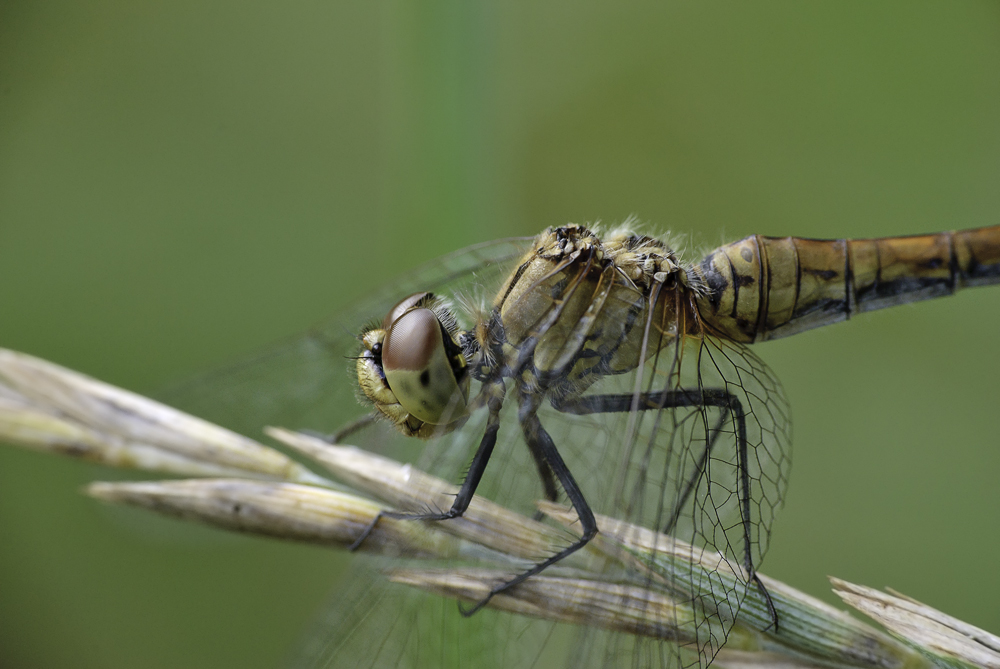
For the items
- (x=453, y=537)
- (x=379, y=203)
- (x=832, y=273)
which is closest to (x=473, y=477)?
(x=453, y=537)

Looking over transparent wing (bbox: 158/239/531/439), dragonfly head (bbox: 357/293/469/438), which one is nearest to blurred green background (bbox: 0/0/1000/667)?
transparent wing (bbox: 158/239/531/439)

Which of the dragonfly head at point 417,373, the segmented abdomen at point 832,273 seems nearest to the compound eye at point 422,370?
the dragonfly head at point 417,373

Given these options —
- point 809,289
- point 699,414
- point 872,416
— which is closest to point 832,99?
point 872,416

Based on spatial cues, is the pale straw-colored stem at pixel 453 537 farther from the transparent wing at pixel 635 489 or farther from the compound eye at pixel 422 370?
the compound eye at pixel 422 370

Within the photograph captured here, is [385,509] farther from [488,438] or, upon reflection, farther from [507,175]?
[507,175]

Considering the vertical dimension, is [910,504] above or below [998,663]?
above

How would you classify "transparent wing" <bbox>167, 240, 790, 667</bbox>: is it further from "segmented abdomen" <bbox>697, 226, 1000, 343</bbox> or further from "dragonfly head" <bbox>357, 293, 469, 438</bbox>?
"segmented abdomen" <bbox>697, 226, 1000, 343</bbox>
